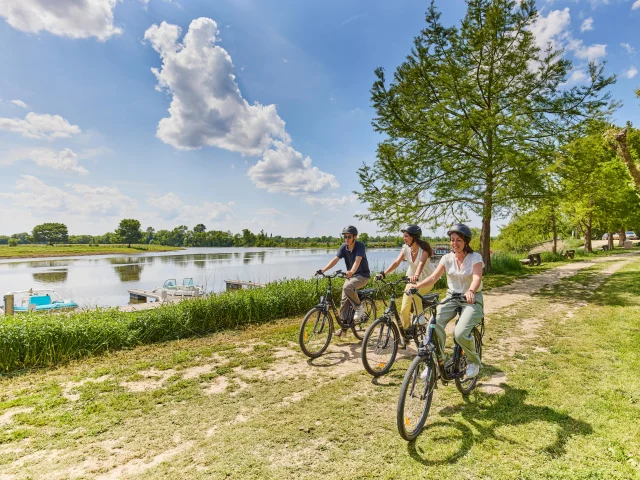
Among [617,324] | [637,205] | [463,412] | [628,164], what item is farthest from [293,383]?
[637,205]

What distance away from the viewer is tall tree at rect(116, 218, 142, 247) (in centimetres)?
10431

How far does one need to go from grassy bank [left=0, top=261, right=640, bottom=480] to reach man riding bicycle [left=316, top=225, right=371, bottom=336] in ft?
2.50

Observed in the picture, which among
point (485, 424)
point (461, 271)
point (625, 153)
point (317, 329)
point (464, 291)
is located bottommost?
point (485, 424)

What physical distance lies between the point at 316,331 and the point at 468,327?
2810 millimetres

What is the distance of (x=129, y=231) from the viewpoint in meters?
105

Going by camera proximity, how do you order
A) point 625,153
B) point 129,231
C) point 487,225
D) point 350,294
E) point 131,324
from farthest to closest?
point 129,231
point 487,225
point 131,324
point 350,294
point 625,153

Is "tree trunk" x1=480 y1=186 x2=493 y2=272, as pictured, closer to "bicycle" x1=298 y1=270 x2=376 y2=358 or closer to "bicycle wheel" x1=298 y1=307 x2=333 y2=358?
"bicycle" x1=298 y1=270 x2=376 y2=358

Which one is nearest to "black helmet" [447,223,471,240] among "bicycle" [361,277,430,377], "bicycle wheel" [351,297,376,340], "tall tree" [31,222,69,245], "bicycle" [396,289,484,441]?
"bicycle" [396,289,484,441]

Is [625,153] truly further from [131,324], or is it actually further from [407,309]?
[131,324]

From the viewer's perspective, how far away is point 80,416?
3.92 metres

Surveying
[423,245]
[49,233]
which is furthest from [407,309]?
[49,233]

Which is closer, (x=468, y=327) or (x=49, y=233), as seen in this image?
(x=468, y=327)

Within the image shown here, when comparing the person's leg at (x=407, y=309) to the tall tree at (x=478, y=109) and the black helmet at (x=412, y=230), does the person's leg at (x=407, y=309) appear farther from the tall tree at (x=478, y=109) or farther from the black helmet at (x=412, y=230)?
the tall tree at (x=478, y=109)

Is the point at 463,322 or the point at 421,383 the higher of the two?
the point at 463,322
